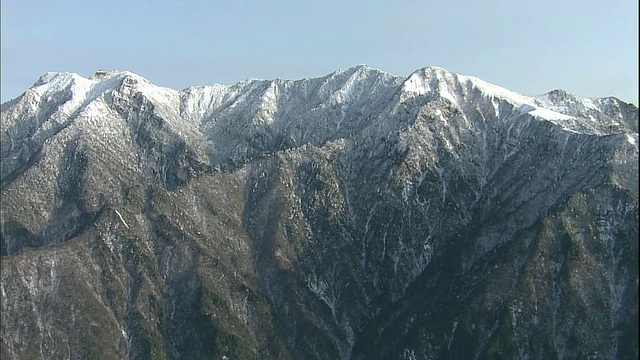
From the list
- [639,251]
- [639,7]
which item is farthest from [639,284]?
[639,7]

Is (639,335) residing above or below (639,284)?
below

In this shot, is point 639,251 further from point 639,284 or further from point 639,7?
point 639,7

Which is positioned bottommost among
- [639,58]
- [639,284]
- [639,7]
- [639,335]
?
[639,335]

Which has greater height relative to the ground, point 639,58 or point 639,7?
point 639,7

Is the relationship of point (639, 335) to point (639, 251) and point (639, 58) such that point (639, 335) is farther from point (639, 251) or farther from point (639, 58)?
point (639, 58)

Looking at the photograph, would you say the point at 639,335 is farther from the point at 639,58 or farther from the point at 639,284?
the point at 639,58

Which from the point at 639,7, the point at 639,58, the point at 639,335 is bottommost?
the point at 639,335

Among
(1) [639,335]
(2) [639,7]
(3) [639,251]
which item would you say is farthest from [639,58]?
(1) [639,335]

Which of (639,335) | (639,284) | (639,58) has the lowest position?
(639,335)
